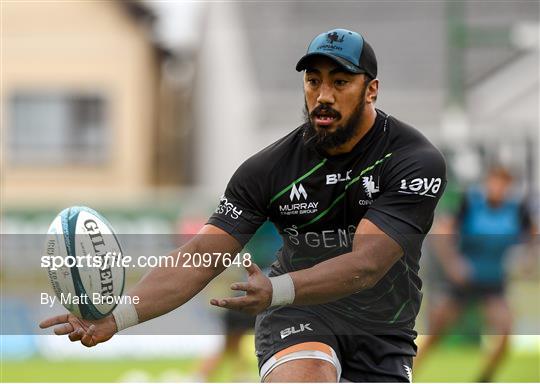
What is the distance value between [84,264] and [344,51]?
142 centimetres

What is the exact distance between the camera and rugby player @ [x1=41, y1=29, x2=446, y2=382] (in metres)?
4.61

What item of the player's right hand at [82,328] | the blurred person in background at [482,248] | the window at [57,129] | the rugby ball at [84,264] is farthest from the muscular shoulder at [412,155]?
the window at [57,129]

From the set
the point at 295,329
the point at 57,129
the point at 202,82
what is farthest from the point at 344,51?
the point at 202,82

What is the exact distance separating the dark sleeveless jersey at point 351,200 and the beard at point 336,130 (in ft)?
0.28

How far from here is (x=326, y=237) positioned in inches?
193

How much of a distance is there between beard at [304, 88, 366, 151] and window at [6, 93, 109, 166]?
2585 cm

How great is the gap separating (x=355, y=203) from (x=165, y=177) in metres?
40.4

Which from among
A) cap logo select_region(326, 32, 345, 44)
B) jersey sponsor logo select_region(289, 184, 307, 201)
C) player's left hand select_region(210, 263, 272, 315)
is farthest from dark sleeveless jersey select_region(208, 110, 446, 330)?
player's left hand select_region(210, 263, 272, 315)

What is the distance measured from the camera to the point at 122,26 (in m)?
29.9

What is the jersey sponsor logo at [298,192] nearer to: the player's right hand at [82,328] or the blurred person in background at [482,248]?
the player's right hand at [82,328]

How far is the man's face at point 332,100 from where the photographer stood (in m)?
4.65

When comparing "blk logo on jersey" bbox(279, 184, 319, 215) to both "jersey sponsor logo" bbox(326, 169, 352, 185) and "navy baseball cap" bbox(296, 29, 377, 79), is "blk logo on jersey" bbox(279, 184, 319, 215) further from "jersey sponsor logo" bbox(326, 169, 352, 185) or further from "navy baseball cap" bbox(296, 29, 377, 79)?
"navy baseball cap" bbox(296, 29, 377, 79)

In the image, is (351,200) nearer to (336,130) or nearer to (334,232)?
(334,232)

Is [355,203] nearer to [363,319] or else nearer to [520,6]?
[363,319]
